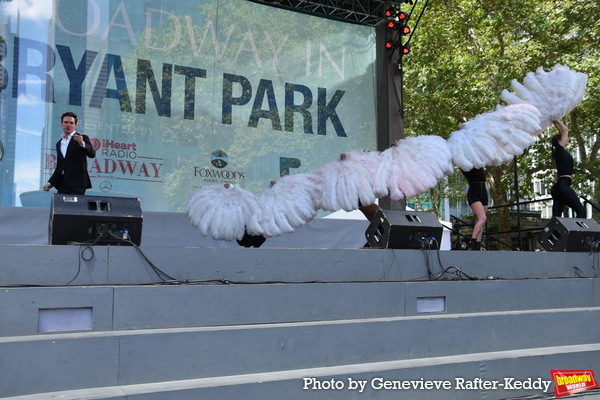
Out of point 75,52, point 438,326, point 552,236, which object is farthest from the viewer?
point 75,52

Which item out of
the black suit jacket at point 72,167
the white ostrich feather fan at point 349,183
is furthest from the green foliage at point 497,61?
the black suit jacket at point 72,167

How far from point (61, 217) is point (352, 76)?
22.4ft

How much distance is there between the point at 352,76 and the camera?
1030cm

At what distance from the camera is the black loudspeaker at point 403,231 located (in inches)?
216

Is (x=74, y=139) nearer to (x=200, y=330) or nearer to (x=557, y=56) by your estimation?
(x=200, y=330)

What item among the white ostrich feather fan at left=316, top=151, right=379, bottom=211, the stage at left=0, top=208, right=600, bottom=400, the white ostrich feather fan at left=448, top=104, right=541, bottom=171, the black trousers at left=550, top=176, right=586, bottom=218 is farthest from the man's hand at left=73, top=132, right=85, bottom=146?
the black trousers at left=550, top=176, right=586, bottom=218

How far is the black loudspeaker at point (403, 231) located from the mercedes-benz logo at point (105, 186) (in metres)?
4.14

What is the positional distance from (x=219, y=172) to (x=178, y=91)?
1.36m

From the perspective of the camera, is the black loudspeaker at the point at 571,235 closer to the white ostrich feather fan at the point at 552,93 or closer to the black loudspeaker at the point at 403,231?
the white ostrich feather fan at the point at 552,93

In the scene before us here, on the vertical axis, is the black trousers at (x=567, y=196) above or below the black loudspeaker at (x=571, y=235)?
above

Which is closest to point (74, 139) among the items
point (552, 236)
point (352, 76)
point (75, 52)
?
point (75, 52)

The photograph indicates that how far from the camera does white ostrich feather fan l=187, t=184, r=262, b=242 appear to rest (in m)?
5.53

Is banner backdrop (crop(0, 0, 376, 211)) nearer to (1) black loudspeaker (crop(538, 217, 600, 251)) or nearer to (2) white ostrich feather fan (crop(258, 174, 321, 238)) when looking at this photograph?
(2) white ostrich feather fan (crop(258, 174, 321, 238))

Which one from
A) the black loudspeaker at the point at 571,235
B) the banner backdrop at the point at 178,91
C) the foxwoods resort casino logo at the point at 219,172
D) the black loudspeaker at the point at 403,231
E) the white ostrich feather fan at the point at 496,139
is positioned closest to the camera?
the black loudspeaker at the point at 403,231
